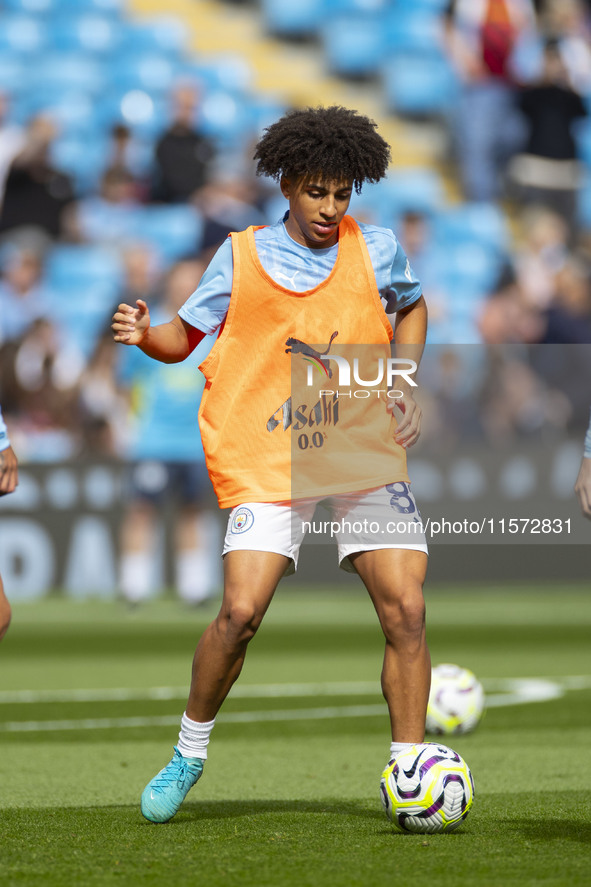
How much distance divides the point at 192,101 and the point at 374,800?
502 inches

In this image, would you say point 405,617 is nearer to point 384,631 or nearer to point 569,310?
point 384,631

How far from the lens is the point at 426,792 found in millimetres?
4410

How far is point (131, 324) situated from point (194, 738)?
1.35m

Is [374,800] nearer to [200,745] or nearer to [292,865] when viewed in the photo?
[200,745]

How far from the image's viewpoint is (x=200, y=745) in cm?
478

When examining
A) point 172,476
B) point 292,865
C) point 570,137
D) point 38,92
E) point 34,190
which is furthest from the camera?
point 38,92

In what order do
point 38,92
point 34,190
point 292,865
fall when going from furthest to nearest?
point 38,92
point 34,190
point 292,865

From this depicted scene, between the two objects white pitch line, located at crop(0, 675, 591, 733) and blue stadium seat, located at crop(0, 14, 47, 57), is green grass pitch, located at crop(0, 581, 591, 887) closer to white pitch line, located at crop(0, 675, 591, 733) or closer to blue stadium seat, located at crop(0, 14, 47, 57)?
white pitch line, located at crop(0, 675, 591, 733)

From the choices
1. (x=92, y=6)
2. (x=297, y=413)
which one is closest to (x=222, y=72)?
(x=92, y=6)

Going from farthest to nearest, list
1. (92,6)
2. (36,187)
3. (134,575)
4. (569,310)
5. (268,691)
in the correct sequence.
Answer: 1. (92,6)
2. (36,187)
3. (569,310)
4. (134,575)
5. (268,691)

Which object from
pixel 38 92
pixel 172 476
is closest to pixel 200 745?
pixel 172 476

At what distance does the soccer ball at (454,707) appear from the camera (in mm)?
6918

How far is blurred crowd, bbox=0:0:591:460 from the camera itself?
46.9 feet

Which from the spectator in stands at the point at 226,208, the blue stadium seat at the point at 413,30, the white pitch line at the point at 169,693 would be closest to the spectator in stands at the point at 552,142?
the blue stadium seat at the point at 413,30
